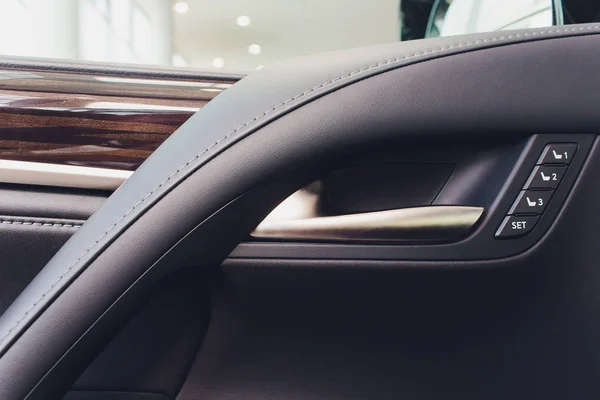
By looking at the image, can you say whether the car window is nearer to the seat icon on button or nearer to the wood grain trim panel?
the wood grain trim panel

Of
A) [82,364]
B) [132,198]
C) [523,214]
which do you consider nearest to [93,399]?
[82,364]

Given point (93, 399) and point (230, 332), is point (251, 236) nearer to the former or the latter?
point (230, 332)

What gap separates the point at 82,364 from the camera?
1.81 ft

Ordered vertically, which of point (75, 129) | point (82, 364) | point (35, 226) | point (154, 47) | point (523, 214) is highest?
point (154, 47)

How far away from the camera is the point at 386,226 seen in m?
0.59

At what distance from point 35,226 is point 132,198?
23 centimetres

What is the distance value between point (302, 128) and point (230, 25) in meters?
8.70

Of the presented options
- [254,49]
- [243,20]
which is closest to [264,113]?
[243,20]

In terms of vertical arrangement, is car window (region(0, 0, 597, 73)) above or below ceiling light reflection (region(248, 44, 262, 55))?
below

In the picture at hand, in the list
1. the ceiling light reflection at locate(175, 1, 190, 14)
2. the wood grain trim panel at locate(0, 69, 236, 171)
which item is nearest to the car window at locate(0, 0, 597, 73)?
the ceiling light reflection at locate(175, 1, 190, 14)

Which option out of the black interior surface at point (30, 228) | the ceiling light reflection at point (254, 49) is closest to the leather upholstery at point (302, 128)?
the black interior surface at point (30, 228)

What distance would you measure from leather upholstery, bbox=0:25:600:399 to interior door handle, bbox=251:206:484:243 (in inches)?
3.1

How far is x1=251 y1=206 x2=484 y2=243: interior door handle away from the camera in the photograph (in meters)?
0.59

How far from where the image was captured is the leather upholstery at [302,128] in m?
0.53
